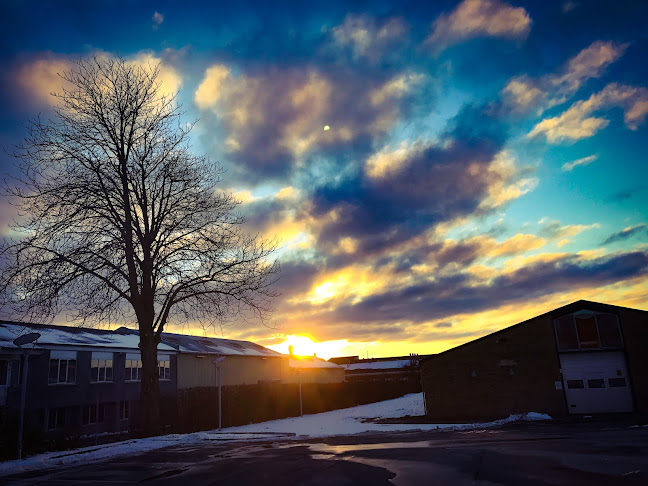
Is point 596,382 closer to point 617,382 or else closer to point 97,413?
point 617,382

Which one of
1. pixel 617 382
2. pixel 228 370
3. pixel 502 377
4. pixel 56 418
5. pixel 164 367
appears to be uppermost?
pixel 164 367

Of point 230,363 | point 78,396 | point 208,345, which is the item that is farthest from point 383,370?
point 78,396

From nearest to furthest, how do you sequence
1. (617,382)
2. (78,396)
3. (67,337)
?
(617,382), (78,396), (67,337)

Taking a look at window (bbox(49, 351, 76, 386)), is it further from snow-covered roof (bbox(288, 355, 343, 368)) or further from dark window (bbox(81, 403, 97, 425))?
snow-covered roof (bbox(288, 355, 343, 368))

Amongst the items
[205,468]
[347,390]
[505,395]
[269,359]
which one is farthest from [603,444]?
[269,359]

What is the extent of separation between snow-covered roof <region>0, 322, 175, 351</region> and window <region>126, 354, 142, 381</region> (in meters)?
0.70

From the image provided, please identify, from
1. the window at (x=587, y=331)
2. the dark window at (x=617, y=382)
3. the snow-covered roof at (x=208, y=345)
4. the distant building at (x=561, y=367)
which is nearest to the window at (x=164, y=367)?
the snow-covered roof at (x=208, y=345)

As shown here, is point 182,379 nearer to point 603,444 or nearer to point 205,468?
point 205,468

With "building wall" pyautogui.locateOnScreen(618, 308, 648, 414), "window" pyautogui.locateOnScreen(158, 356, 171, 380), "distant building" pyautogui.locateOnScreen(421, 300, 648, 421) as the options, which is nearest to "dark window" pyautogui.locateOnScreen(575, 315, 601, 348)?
"distant building" pyautogui.locateOnScreen(421, 300, 648, 421)

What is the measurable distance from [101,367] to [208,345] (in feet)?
51.7

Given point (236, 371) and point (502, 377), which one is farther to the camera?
point (236, 371)

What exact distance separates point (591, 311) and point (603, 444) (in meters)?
19.1

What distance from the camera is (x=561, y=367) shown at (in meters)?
31.8

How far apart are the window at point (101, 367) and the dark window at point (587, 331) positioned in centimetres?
3123
